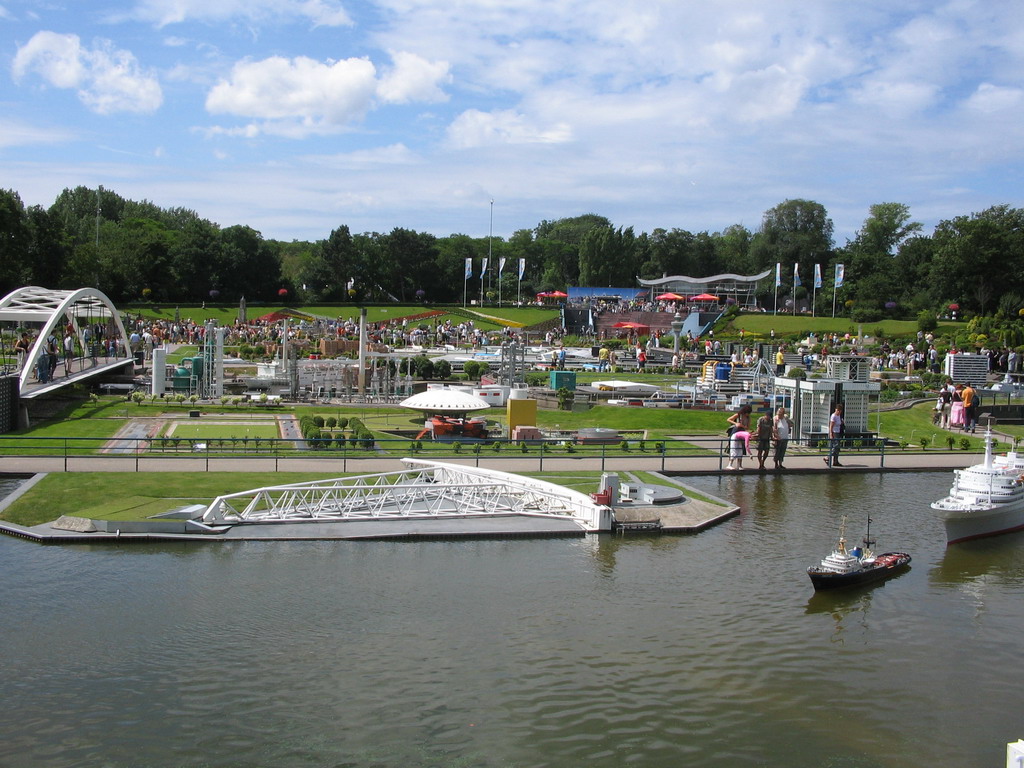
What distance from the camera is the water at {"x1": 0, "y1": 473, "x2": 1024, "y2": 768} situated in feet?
41.9

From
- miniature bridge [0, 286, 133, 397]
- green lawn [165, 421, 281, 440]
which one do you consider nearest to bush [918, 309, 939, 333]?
green lawn [165, 421, 281, 440]

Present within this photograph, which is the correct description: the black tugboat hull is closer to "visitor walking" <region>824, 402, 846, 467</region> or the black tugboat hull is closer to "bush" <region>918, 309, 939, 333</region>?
"visitor walking" <region>824, 402, 846, 467</region>

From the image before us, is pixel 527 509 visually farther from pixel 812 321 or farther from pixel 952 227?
pixel 952 227

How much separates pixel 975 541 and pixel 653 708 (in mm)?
13060

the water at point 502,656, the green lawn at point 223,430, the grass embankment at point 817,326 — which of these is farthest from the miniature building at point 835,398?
the grass embankment at point 817,326

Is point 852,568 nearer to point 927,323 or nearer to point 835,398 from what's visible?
point 835,398

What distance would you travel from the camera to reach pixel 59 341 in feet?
181

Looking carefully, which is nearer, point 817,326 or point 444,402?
point 444,402

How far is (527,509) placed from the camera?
23797mm

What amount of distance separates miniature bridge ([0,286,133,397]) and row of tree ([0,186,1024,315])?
2892 cm

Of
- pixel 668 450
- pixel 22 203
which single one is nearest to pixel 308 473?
pixel 668 450

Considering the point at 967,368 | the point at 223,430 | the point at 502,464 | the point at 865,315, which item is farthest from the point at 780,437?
the point at 865,315

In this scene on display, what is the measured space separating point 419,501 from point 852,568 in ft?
33.4

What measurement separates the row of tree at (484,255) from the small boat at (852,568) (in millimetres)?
62810
